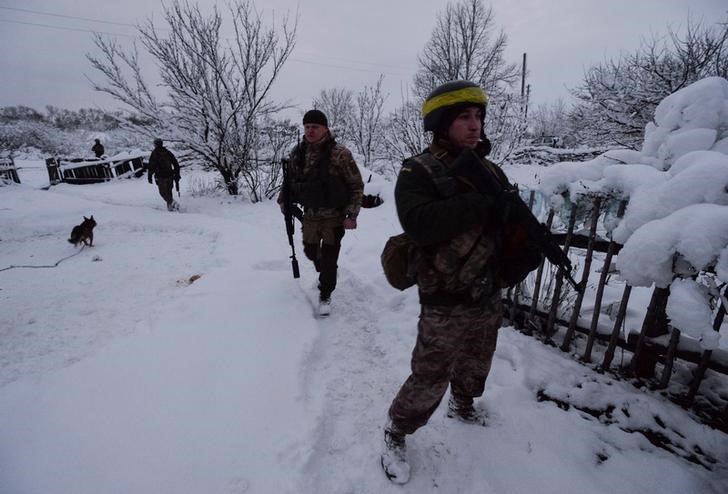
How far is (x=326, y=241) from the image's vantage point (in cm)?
306

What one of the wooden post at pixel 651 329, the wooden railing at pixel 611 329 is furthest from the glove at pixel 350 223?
the wooden post at pixel 651 329

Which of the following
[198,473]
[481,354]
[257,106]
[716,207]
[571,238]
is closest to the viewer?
[716,207]

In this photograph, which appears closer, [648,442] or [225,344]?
[648,442]

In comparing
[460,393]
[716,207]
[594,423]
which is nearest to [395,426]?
[460,393]

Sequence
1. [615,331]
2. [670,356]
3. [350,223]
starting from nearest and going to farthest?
[670,356] → [615,331] → [350,223]

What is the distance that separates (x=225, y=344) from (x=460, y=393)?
1715mm

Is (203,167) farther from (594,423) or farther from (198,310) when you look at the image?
(594,423)

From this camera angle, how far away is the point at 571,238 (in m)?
2.45

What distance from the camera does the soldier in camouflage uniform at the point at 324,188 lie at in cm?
291

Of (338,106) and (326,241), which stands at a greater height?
(338,106)

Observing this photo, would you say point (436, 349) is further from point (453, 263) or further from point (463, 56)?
point (463, 56)

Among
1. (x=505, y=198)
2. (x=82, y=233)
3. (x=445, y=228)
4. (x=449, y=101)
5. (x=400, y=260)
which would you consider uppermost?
(x=449, y=101)

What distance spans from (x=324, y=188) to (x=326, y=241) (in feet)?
1.62

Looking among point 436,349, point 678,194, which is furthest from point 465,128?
point 678,194
